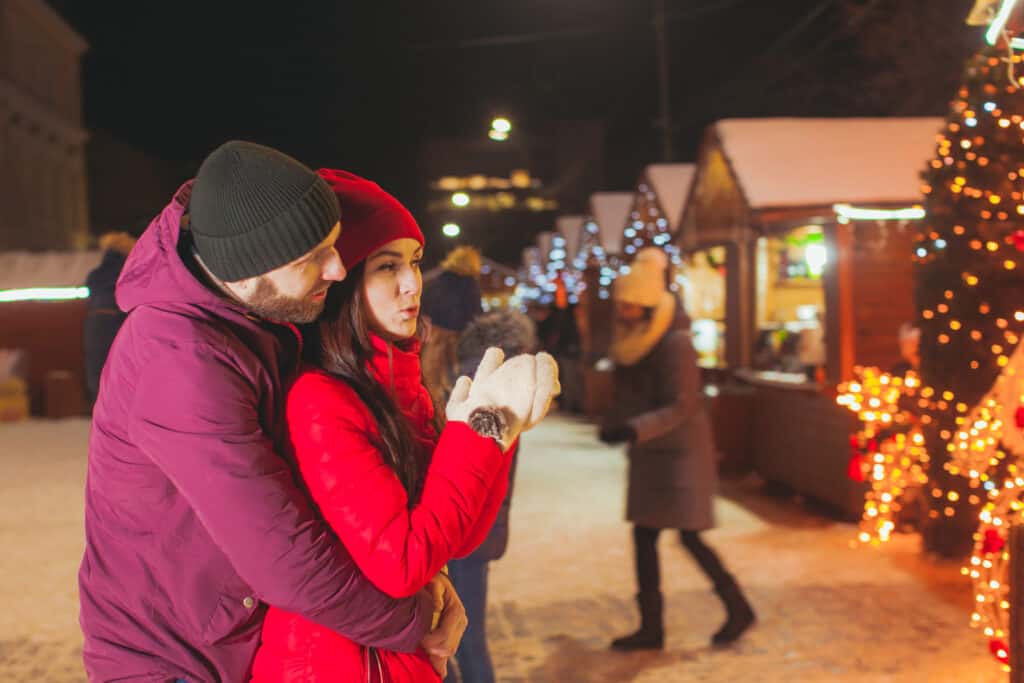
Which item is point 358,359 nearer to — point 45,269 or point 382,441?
point 382,441

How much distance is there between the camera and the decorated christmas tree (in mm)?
5012

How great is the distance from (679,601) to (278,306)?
4.50 metres

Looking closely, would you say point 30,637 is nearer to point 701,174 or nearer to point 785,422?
point 785,422

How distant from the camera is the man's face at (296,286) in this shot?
5.21 ft

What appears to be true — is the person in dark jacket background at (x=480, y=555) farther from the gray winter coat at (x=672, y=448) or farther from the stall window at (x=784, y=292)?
the stall window at (x=784, y=292)

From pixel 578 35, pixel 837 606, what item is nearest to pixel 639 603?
pixel 837 606

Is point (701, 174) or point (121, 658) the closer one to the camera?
point (121, 658)

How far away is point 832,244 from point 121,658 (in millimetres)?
7244

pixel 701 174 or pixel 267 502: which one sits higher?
pixel 701 174

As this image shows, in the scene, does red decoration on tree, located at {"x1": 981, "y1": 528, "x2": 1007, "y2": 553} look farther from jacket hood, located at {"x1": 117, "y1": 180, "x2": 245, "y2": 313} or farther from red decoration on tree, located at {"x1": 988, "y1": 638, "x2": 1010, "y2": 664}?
jacket hood, located at {"x1": 117, "y1": 180, "x2": 245, "y2": 313}

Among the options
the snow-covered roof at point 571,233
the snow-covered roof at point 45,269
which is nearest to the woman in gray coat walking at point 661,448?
the snow-covered roof at point 571,233

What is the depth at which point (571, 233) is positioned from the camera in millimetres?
19797

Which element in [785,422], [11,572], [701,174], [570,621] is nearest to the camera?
[570,621]

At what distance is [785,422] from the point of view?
332 inches
